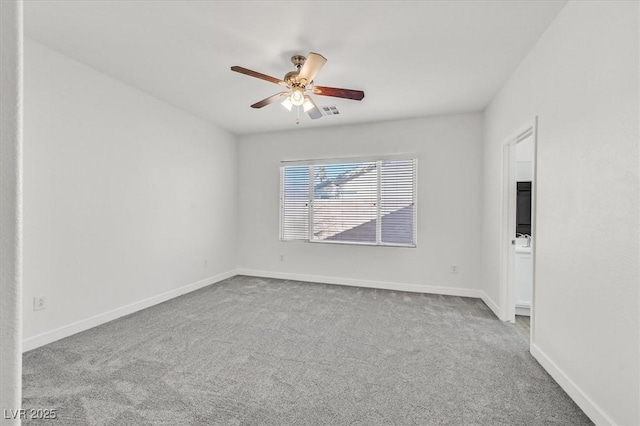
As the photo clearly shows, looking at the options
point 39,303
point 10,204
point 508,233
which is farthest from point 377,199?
point 10,204

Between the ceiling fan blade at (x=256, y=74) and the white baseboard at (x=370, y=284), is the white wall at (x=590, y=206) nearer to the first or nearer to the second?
the white baseboard at (x=370, y=284)

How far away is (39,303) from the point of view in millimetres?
2588

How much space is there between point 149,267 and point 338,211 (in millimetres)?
2847

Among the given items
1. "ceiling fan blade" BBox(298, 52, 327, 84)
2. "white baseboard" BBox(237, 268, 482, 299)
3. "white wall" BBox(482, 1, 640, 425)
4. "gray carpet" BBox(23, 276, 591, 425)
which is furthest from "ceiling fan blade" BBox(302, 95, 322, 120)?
"white baseboard" BBox(237, 268, 482, 299)

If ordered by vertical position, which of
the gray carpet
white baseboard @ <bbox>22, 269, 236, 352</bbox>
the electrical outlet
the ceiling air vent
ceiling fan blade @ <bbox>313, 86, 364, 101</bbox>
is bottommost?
the gray carpet

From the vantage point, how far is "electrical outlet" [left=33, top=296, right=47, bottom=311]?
2557mm

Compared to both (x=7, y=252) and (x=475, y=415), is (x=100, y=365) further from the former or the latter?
(x=475, y=415)

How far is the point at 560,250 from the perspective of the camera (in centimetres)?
210

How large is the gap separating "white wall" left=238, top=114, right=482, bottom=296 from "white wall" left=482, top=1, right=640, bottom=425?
177cm

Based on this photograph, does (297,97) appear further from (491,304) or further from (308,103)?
(491,304)

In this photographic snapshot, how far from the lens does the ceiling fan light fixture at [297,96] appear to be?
2.66 m

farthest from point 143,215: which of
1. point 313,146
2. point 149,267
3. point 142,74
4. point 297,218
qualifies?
point 313,146

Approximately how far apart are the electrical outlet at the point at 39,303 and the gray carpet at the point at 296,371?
35 cm

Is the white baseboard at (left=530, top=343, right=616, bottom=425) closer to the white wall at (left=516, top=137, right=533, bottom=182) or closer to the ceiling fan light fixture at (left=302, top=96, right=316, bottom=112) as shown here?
the white wall at (left=516, top=137, right=533, bottom=182)
